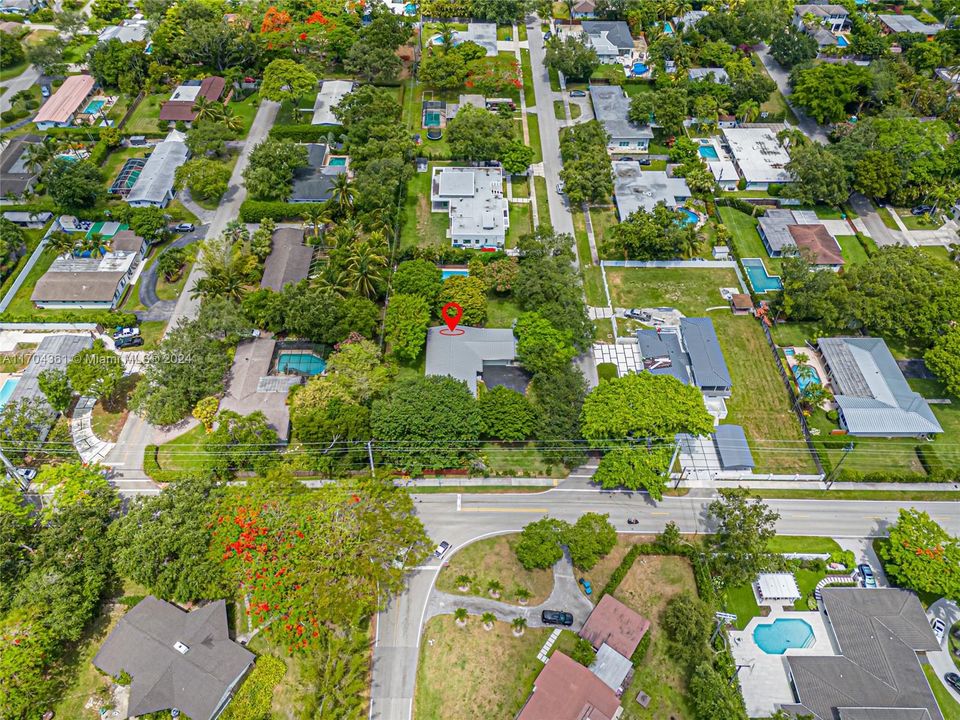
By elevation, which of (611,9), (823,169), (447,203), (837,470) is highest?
(611,9)

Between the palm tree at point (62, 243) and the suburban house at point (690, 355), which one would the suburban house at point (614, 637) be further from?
the palm tree at point (62, 243)

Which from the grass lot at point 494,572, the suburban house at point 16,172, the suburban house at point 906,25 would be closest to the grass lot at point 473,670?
the grass lot at point 494,572

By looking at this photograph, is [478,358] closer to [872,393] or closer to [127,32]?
[872,393]

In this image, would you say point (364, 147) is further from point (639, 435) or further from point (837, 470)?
point (837, 470)

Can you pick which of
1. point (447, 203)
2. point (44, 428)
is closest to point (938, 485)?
point (447, 203)

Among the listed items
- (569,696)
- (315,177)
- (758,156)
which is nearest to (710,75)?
(758,156)

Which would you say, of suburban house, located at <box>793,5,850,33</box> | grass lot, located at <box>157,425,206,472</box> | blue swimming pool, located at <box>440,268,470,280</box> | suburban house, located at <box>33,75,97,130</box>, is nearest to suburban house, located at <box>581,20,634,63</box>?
suburban house, located at <box>793,5,850,33</box>

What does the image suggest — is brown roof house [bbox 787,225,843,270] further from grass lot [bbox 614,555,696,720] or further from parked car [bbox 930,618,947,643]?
grass lot [bbox 614,555,696,720]
